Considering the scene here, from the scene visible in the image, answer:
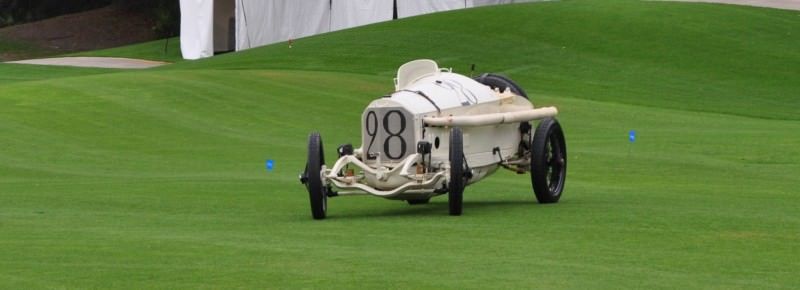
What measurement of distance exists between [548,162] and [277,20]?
37.1 metres

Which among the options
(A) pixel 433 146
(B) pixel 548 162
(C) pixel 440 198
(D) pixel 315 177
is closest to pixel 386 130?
(A) pixel 433 146

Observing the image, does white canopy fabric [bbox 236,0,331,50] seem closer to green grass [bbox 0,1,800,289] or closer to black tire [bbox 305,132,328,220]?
green grass [bbox 0,1,800,289]

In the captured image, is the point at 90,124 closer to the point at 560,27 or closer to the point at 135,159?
the point at 135,159

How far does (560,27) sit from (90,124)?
1949 centimetres

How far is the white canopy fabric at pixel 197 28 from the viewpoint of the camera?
53.4 meters

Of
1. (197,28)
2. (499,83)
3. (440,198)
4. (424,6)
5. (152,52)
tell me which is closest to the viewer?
(499,83)

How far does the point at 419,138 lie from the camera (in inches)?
607

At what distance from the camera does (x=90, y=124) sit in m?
28.9

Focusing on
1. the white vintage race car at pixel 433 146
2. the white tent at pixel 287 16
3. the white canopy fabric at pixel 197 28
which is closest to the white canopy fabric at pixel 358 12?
the white tent at pixel 287 16

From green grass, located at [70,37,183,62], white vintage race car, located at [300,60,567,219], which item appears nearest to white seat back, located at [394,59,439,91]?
white vintage race car, located at [300,60,567,219]

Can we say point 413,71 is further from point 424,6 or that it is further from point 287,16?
point 287,16

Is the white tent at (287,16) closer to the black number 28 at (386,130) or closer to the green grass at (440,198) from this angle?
the green grass at (440,198)

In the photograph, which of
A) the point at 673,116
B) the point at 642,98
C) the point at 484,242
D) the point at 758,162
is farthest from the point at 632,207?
the point at 642,98

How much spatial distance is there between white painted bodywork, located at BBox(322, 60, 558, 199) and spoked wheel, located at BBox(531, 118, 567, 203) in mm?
376
